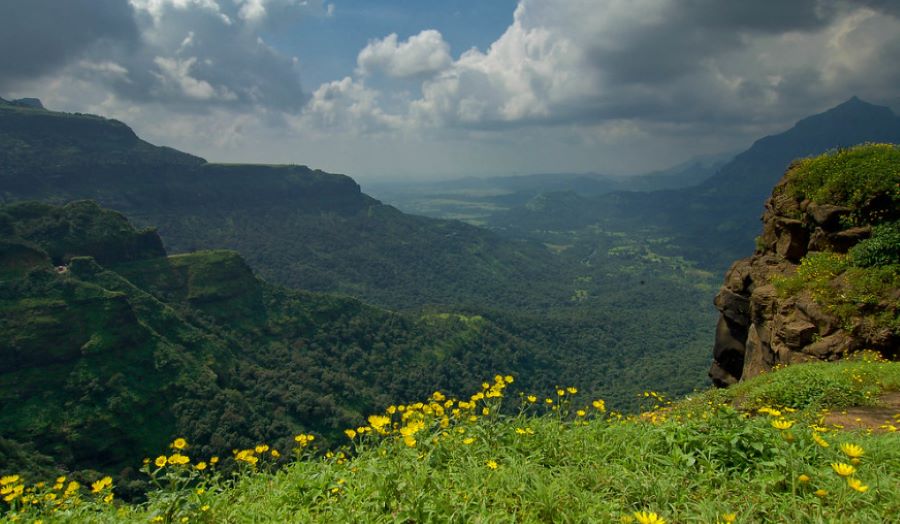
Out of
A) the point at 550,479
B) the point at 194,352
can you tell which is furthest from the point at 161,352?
the point at 550,479

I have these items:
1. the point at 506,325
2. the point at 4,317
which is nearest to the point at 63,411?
the point at 4,317

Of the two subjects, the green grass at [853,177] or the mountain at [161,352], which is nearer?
the green grass at [853,177]

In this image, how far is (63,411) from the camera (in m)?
54.9

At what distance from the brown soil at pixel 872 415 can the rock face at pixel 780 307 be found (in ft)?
15.8

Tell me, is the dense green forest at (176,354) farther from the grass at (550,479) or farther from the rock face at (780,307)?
the grass at (550,479)

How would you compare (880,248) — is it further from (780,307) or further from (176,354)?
(176,354)

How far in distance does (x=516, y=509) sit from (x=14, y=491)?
6.21m

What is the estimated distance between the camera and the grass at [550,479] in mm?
4520

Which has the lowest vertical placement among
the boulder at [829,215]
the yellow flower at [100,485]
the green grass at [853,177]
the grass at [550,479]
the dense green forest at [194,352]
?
the dense green forest at [194,352]

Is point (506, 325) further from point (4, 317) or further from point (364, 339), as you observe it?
point (4, 317)

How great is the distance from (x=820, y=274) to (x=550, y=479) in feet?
58.4

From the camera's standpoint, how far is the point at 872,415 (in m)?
9.43

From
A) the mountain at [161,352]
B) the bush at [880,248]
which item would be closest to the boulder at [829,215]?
the bush at [880,248]

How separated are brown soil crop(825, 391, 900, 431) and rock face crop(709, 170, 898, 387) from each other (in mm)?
4824
